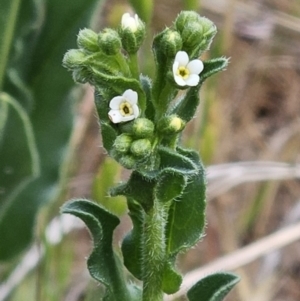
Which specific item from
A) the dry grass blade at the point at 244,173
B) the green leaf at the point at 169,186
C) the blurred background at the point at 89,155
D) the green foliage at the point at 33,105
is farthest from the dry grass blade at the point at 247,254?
the green leaf at the point at 169,186

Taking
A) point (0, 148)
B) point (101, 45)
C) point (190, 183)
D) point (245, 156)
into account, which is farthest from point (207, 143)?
point (245, 156)

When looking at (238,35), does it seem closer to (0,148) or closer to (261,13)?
(261,13)

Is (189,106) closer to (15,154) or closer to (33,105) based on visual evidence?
(15,154)

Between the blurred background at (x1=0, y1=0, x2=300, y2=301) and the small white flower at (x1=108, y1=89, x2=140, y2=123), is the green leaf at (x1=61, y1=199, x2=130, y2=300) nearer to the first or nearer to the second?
the small white flower at (x1=108, y1=89, x2=140, y2=123)

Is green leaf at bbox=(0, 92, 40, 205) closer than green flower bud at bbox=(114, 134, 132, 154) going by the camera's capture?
No

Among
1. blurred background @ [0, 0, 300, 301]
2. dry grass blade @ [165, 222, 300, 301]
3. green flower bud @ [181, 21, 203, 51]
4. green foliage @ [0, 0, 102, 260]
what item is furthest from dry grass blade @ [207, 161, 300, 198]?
green flower bud @ [181, 21, 203, 51]

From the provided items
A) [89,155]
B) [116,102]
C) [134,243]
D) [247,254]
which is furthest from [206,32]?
[89,155]
